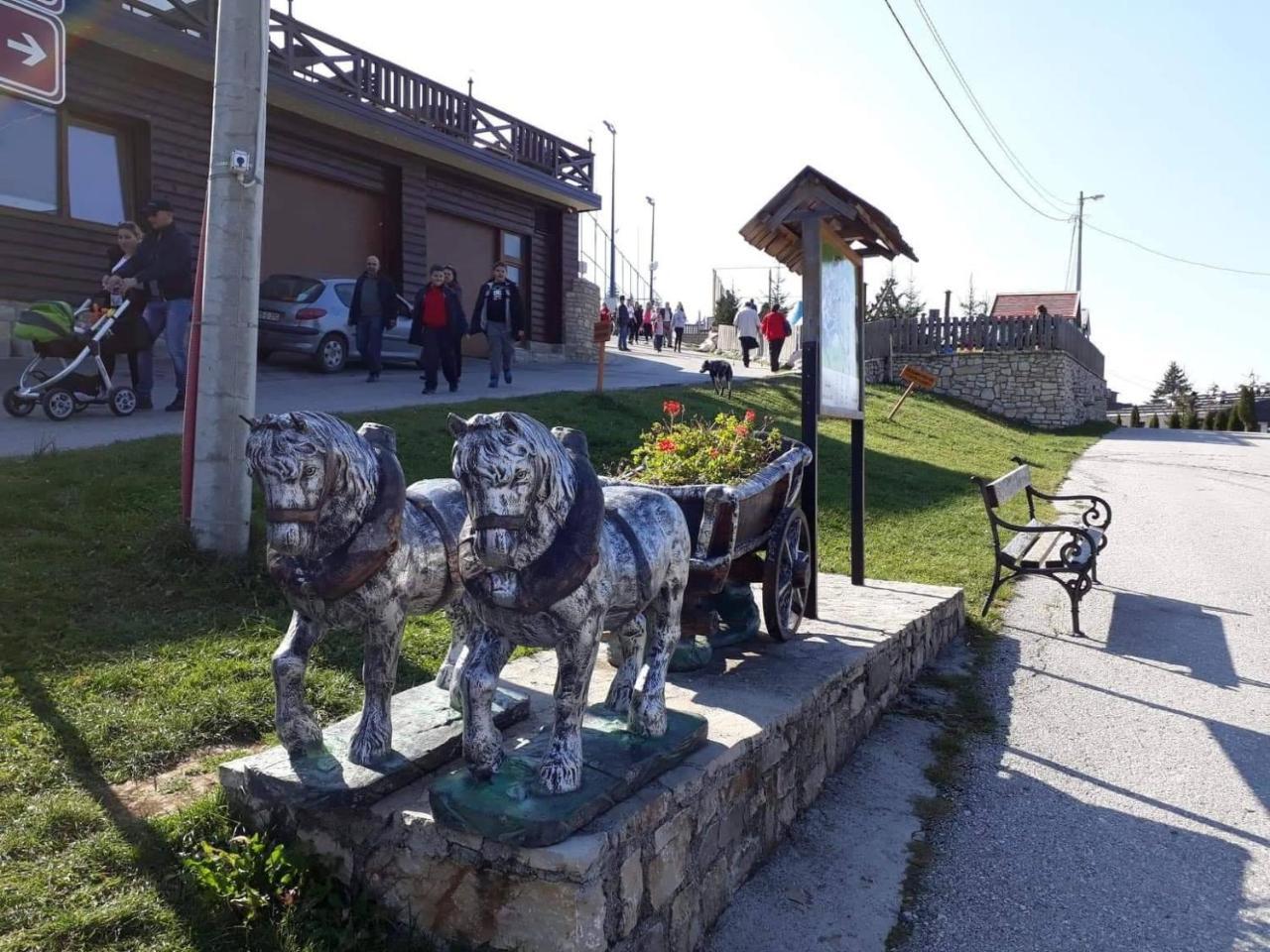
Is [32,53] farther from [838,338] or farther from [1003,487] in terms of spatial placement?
[1003,487]

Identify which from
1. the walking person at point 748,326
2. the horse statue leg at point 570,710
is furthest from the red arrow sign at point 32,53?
the walking person at point 748,326

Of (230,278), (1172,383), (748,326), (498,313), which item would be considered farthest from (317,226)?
(1172,383)

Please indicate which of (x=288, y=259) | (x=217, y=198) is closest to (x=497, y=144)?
(x=288, y=259)

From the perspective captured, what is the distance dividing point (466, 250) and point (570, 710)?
17840 mm

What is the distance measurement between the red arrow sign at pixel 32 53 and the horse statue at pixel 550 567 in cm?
200

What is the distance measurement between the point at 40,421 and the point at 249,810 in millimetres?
7077

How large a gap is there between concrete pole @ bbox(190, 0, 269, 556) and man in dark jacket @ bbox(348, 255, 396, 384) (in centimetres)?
722

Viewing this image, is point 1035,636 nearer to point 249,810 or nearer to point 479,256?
point 249,810

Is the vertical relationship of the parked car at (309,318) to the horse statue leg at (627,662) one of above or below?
above

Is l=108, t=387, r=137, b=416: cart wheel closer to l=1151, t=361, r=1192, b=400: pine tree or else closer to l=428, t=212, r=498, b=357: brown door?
l=428, t=212, r=498, b=357: brown door

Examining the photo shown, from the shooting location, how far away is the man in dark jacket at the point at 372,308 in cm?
1243

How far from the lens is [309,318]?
13680 mm

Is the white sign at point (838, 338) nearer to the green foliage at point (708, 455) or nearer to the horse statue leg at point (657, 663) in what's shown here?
the green foliage at point (708, 455)

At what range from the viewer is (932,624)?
5.96m
